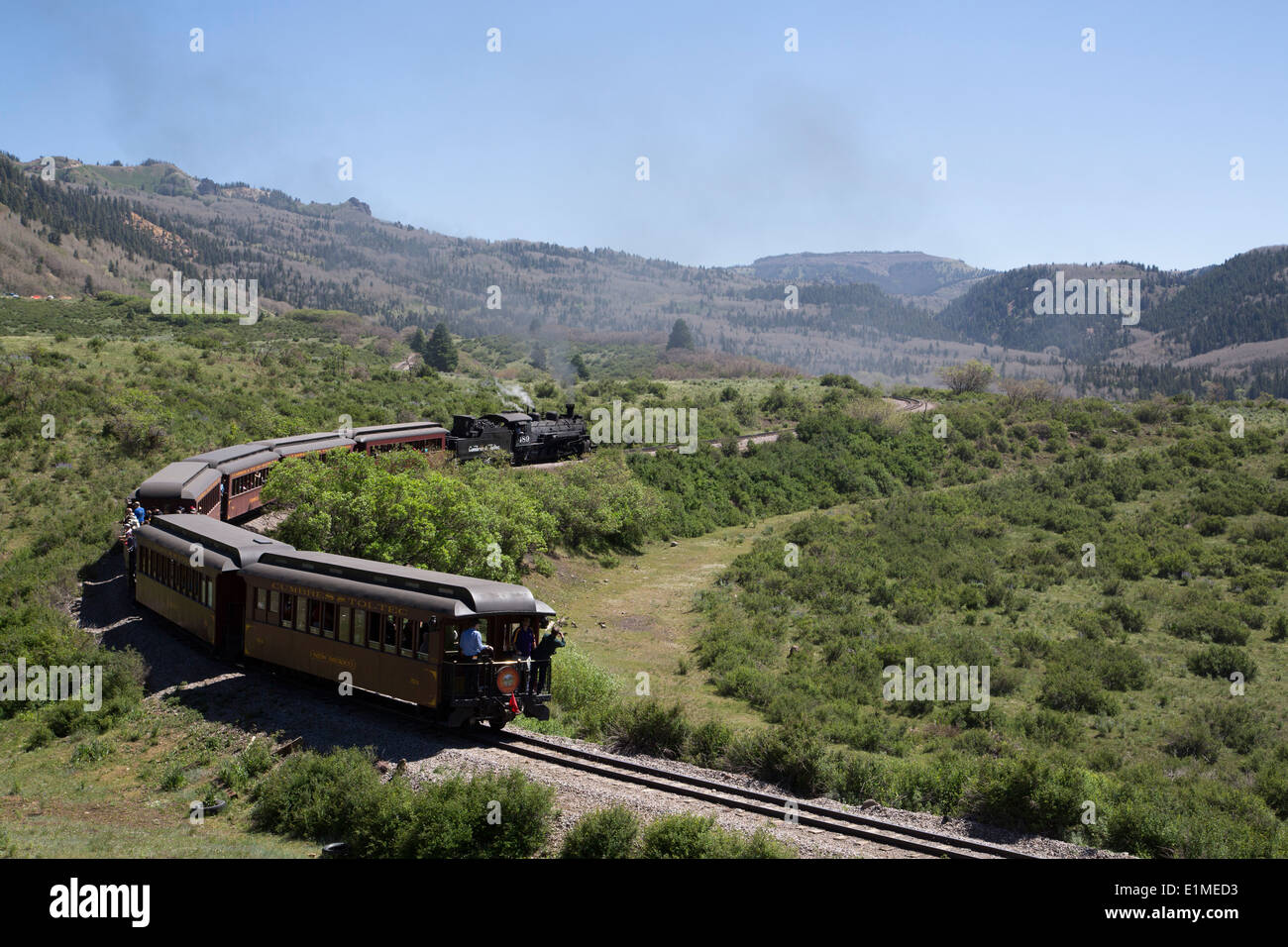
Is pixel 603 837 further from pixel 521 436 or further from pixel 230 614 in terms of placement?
pixel 521 436

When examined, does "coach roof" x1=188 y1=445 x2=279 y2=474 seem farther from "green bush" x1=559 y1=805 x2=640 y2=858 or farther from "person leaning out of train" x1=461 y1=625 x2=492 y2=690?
"green bush" x1=559 y1=805 x2=640 y2=858

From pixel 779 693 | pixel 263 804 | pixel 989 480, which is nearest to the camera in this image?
pixel 263 804

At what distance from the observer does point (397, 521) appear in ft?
87.1

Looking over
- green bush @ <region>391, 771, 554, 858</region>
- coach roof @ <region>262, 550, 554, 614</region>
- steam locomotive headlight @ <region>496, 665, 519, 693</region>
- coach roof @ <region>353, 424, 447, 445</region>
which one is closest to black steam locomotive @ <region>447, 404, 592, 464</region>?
coach roof @ <region>353, 424, 447, 445</region>

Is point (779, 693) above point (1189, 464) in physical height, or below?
below

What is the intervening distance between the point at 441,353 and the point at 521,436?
4907 cm

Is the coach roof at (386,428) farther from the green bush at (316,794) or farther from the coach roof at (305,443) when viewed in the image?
the green bush at (316,794)

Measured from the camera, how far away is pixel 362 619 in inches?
669

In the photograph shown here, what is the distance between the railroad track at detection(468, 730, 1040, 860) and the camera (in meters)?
13.5

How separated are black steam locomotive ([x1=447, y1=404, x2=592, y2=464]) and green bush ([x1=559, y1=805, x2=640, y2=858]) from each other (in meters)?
32.2

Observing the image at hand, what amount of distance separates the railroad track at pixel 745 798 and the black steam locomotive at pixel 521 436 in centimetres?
2803

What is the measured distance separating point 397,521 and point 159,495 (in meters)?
6.58
